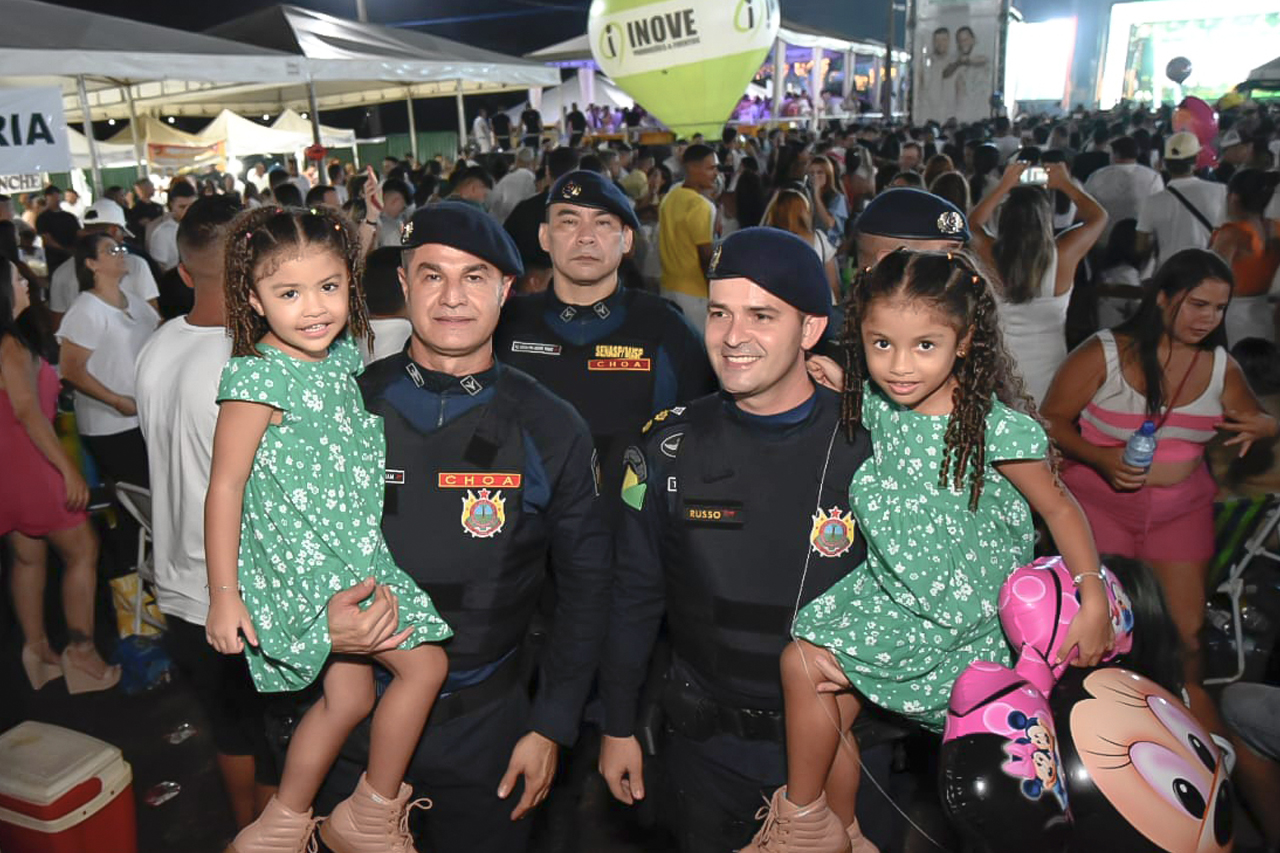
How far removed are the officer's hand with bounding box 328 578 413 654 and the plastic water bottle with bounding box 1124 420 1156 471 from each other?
8.33 feet

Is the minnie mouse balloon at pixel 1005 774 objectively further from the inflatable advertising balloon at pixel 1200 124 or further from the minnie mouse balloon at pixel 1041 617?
the inflatable advertising balloon at pixel 1200 124

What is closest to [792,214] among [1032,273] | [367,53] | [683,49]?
[1032,273]

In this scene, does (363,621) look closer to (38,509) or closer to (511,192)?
(38,509)

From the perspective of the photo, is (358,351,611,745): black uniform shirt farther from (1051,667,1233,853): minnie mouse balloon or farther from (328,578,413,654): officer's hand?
(1051,667,1233,853): minnie mouse balloon

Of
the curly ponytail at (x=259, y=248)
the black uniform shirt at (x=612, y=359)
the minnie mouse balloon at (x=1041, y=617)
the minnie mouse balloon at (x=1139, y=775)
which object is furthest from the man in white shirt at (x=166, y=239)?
the minnie mouse balloon at (x=1139, y=775)

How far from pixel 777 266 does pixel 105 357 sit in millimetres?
3724

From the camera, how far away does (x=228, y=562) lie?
6.84ft

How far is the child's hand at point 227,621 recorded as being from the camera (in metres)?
2.09

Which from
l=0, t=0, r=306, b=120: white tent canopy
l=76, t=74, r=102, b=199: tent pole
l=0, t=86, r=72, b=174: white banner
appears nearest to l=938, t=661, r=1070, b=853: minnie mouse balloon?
l=0, t=86, r=72, b=174: white banner

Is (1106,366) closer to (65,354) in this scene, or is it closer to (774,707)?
(774,707)

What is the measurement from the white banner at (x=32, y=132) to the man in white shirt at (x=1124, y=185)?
308 inches

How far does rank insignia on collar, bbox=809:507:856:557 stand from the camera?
7.21ft

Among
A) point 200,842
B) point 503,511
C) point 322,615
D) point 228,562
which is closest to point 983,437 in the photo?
point 503,511

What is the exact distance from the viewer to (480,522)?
2.27m
